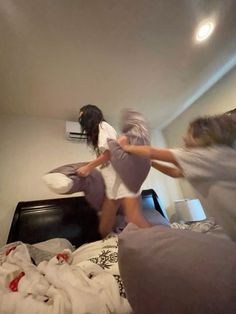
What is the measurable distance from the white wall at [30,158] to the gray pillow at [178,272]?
1576 mm

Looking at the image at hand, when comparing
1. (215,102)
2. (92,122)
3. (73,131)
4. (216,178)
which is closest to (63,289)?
(216,178)

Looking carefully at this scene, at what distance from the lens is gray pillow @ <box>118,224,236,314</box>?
0.24 metres

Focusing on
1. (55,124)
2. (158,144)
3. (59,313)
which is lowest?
(59,313)

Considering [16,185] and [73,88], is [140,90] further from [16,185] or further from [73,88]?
[16,185]

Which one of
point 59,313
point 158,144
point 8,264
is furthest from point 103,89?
point 59,313

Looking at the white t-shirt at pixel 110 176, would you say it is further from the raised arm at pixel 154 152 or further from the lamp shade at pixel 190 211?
Result: the lamp shade at pixel 190 211

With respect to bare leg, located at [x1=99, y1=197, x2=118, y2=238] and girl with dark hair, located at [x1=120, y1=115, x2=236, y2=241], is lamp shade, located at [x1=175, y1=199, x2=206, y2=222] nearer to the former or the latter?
bare leg, located at [x1=99, y1=197, x2=118, y2=238]

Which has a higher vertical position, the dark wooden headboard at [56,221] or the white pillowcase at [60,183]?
the white pillowcase at [60,183]

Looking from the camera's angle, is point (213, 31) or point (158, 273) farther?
point (213, 31)

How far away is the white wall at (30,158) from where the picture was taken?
1660mm

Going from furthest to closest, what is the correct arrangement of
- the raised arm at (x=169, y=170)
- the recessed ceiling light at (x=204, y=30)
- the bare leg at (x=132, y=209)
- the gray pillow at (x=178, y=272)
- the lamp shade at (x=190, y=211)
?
the lamp shade at (x=190, y=211), the recessed ceiling light at (x=204, y=30), the bare leg at (x=132, y=209), the raised arm at (x=169, y=170), the gray pillow at (x=178, y=272)

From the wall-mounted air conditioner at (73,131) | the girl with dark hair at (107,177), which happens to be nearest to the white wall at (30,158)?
the wall-mounted air conditioner at (73,131)

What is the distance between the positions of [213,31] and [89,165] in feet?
4.73

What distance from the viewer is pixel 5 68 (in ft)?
4.72
